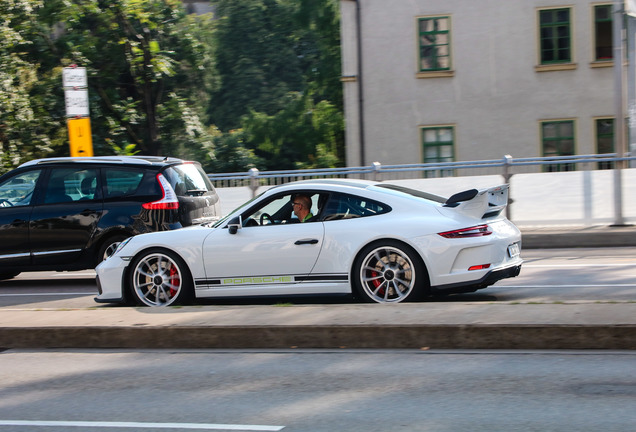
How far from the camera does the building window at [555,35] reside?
25.8 metres

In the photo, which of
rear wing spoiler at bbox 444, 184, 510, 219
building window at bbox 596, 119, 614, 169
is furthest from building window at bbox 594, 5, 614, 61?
rear wing spoiler at bbox 444, 184, 510, 219

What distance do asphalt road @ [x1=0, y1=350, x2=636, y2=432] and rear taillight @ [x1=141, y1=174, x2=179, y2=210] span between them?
13.5ft

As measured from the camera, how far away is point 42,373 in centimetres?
639

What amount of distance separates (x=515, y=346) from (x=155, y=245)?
4089 millimetres

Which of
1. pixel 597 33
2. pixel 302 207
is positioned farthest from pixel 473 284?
pixel 597 33

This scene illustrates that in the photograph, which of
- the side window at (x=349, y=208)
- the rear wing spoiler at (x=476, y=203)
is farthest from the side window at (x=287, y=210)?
the rear wing spoiler at (x=476, y=203)

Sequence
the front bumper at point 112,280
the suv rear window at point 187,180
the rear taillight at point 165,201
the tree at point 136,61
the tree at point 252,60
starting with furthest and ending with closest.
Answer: the tree at point 252,60
the tree at point 136,61
the suv rear window at point 187,180
the rear taillight at point 165,201
the front bumper at point 112,280

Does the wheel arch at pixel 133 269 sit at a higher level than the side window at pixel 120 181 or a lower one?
lower

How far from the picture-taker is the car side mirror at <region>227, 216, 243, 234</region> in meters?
8.46

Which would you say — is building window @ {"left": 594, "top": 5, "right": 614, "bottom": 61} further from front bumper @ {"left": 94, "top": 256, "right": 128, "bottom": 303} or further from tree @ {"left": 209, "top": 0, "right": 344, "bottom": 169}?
front bumper @ {"left": 94, "top": 256, "right": 128, "bottom": 303}

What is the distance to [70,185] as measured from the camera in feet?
37.1

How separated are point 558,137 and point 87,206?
18572 millimetres

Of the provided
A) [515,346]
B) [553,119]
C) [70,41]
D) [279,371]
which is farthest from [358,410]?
[70,41]

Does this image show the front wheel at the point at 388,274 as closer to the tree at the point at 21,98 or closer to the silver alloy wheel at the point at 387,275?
the silver alloy wheel at the point at 387,275
